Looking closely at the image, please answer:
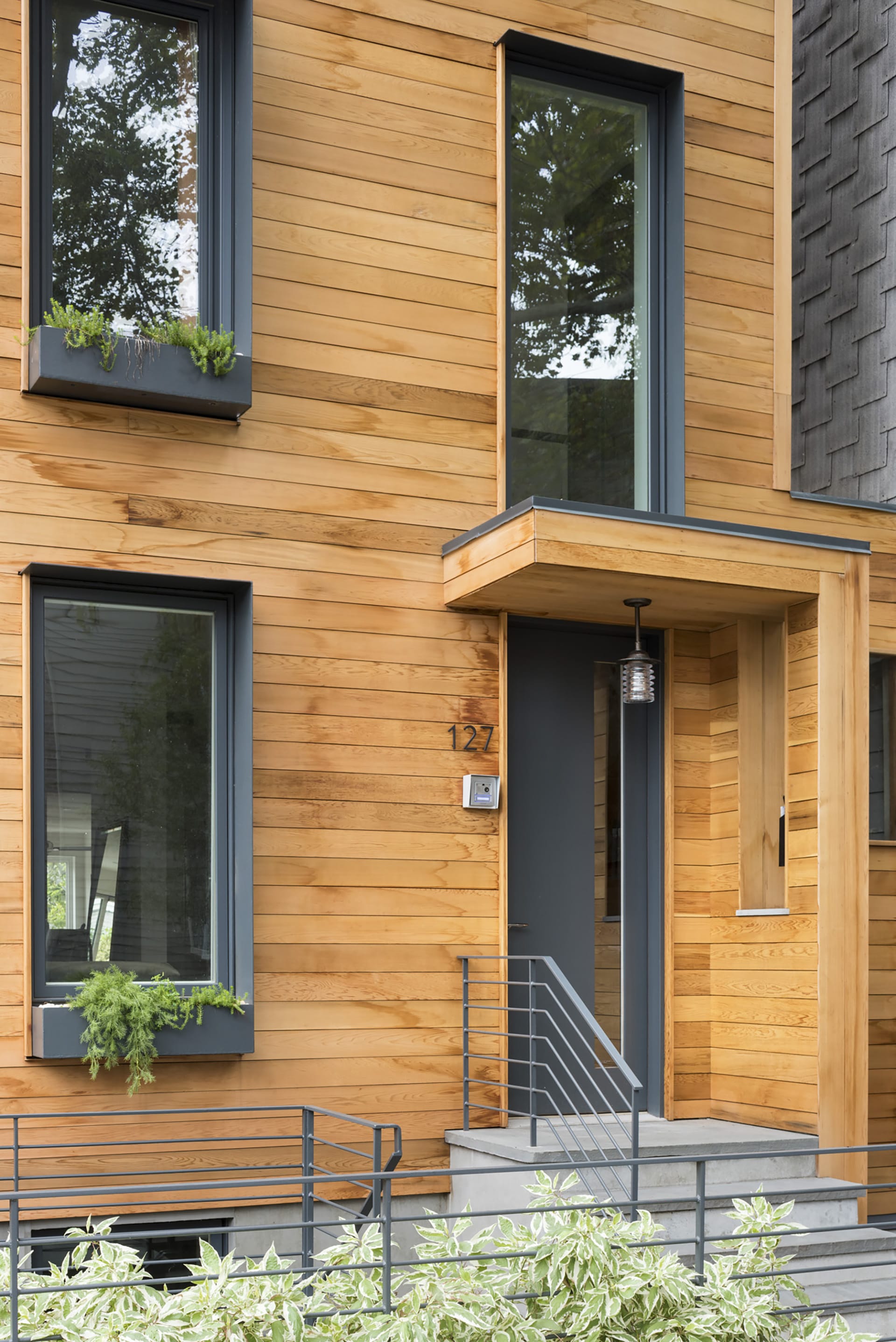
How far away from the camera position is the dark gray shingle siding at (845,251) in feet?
25.8

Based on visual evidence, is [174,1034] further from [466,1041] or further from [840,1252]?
[840,1252]

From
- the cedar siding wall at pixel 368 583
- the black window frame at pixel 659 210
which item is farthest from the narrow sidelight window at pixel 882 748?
the black window frame at pixel 659 210

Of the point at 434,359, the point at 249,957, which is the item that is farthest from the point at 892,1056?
the point at 434,359

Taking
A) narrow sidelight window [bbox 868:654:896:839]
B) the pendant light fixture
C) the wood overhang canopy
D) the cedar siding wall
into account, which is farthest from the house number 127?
narrow sidelight window [bbox 868:654:896:839]

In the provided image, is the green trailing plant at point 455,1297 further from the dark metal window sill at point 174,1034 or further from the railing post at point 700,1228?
the dark metal window sill at point 174,1034

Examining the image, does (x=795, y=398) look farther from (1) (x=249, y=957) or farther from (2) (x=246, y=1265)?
(2) (x=246, y=1265)

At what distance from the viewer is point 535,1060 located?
19.5ft

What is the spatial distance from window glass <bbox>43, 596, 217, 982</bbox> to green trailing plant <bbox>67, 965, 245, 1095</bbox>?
0.17 meters

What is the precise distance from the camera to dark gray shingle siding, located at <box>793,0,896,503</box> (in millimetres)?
7859

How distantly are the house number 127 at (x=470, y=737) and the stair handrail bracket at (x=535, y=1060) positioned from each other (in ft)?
2.88

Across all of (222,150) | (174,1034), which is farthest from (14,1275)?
(222,150)

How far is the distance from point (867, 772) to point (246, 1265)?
338cm

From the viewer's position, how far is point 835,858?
5.86 metres

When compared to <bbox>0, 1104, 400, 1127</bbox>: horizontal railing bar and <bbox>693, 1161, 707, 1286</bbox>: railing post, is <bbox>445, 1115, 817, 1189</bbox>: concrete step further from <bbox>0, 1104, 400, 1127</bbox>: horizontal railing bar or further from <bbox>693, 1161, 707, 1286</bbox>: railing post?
<bbox>693, 1161, 707, 1286</bbox>: railing post
